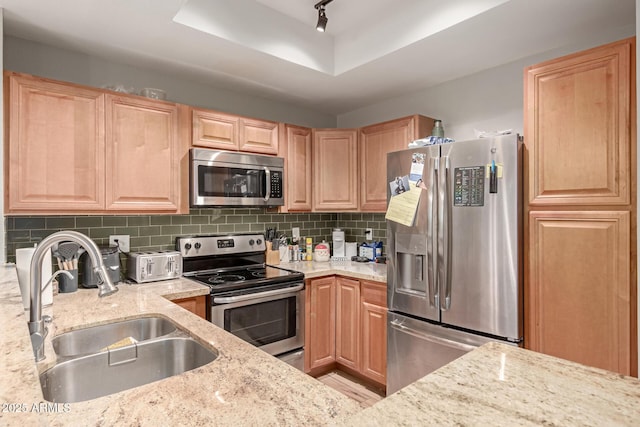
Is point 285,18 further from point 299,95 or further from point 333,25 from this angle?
point 299,95

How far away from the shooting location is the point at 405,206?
95.9 inches

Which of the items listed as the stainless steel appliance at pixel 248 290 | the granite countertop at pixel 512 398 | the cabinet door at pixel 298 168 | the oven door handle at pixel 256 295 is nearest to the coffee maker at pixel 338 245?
the cabinet door at pixel 298 168

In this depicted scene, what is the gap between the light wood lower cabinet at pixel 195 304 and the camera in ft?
7.32

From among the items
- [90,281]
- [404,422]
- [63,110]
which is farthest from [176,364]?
[63,110]

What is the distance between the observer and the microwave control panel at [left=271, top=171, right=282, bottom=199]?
298 cm

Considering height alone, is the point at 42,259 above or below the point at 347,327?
above

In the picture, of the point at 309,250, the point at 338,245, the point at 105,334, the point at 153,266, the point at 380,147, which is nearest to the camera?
the point at 105,334

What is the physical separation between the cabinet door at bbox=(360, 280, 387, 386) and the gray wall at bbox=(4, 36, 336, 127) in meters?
1.80

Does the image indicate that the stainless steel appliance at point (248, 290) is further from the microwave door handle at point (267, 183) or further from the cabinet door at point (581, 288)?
the cabinet door at point (581, 288)

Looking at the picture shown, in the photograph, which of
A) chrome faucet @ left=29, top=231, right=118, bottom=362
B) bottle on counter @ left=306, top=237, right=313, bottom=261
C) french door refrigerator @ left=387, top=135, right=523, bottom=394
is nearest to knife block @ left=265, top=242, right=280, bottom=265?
bottle on counter @ left=306, top=237, right=313, bottom=261

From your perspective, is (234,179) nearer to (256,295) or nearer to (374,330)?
(256,295)

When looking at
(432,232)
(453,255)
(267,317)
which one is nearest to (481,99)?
(432,232)

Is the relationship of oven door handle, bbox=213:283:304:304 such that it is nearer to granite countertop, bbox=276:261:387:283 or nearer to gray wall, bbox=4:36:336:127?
granite countertop, bbox=276:261:387:283

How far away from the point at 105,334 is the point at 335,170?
2.21 metres
